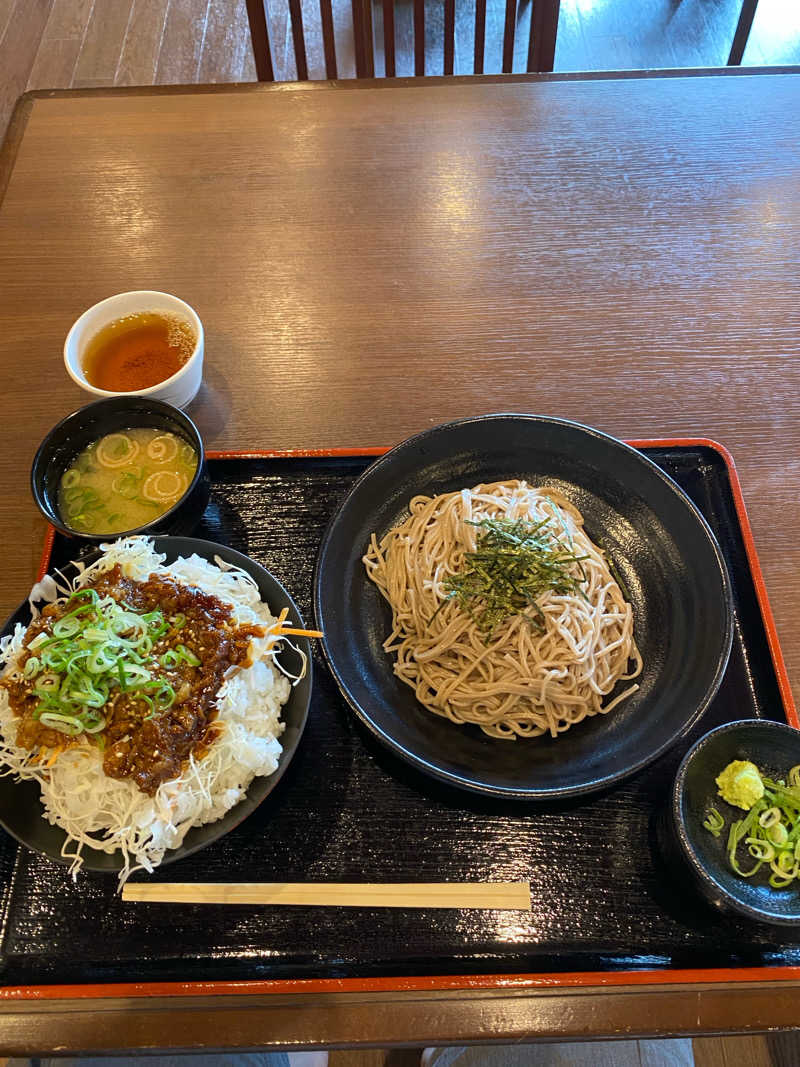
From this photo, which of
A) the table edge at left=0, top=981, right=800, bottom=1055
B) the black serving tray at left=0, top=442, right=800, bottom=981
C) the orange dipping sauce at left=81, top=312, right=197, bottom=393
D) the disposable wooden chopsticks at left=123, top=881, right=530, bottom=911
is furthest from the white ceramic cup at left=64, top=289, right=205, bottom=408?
the table edge at left=0, top=981, right=800, bottom=1055

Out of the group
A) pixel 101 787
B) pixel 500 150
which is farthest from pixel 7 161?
pixel 101 787

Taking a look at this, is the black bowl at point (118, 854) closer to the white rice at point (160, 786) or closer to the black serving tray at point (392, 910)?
the white rice at point (160, 786)

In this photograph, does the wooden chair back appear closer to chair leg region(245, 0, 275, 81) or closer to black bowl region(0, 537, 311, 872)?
chair leg region(245, 0, 275, 81)

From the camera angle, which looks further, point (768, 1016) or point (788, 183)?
point (788, 183)

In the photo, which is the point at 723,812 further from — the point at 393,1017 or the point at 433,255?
the point at 433,255

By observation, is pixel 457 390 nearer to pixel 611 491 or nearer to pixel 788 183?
pixel 611 491

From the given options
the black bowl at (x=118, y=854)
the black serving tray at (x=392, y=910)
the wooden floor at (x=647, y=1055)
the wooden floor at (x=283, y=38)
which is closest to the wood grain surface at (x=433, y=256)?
the black bowl at (x=118, y=854)

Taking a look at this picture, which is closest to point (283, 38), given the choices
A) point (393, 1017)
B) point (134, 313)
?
point (134, 313)

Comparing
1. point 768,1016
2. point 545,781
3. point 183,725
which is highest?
point 183,725
